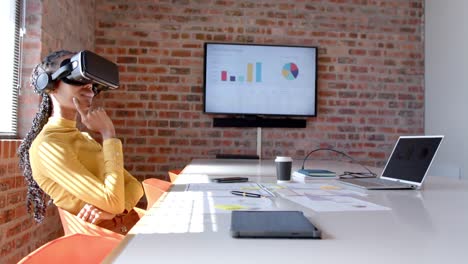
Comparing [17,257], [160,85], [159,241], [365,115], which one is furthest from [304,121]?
[159,241]

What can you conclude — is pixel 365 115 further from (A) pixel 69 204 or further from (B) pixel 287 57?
(A) pixel 69 204

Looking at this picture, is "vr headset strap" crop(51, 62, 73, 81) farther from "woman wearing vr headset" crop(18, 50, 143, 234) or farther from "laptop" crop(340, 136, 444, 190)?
"laptop" crop(340, 136, 444, 190)

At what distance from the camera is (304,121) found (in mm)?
4430

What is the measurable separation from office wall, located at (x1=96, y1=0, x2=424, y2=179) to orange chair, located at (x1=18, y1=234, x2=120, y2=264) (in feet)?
10.7

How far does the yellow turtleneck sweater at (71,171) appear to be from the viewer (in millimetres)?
1641

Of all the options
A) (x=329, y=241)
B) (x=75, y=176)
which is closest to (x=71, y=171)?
(x=75, y=176)

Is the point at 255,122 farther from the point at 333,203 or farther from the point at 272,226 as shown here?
the point at 272,226

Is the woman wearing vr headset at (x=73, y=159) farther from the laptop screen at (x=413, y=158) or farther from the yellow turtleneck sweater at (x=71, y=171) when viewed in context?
the laptop screen at (x=413, y=158)

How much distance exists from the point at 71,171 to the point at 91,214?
0.62ft

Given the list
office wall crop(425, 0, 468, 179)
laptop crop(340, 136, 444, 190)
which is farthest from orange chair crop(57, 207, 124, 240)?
office wall crop(425, 0, 468, 179)

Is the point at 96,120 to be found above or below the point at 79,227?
above

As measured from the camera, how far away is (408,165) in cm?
194

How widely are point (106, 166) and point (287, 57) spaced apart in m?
3.01

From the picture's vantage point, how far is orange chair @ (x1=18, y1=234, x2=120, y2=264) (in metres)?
1.00
